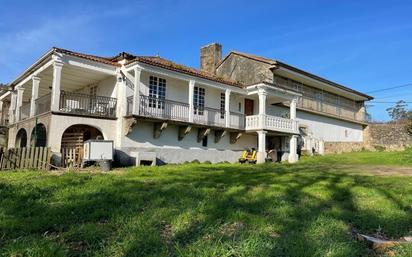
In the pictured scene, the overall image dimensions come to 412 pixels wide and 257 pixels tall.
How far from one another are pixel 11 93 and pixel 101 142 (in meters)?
12.2

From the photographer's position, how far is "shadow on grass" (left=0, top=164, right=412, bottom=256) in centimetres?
411

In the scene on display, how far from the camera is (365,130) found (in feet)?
121

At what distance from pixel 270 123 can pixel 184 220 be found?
56.2 feet

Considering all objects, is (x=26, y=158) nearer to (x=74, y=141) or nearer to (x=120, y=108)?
(x=74, y=141)

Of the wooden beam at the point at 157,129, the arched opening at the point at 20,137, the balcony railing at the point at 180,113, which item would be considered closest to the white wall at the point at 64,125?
the balcony railing at the point at 180,113

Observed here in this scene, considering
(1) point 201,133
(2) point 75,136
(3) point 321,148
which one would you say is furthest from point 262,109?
(2) point 75,136

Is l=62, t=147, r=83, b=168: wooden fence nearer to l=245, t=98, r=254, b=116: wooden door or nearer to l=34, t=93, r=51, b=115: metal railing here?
l=34, t=93, r=51, b=115: metal railing

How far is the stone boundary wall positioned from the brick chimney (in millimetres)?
14171

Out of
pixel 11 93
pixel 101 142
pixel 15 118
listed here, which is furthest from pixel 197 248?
pixel 11 93

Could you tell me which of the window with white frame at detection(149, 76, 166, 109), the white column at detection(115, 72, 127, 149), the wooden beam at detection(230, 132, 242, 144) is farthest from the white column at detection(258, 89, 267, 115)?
the white column at detection(115, 72, 127, 149)

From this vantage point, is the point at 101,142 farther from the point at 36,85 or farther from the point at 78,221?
the point at 78,221

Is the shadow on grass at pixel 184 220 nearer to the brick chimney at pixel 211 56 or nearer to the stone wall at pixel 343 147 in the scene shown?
the brick chimney at pixel 211 56

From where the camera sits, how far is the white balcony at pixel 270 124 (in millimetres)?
21297

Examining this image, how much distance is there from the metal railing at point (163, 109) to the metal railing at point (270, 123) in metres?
4.86
